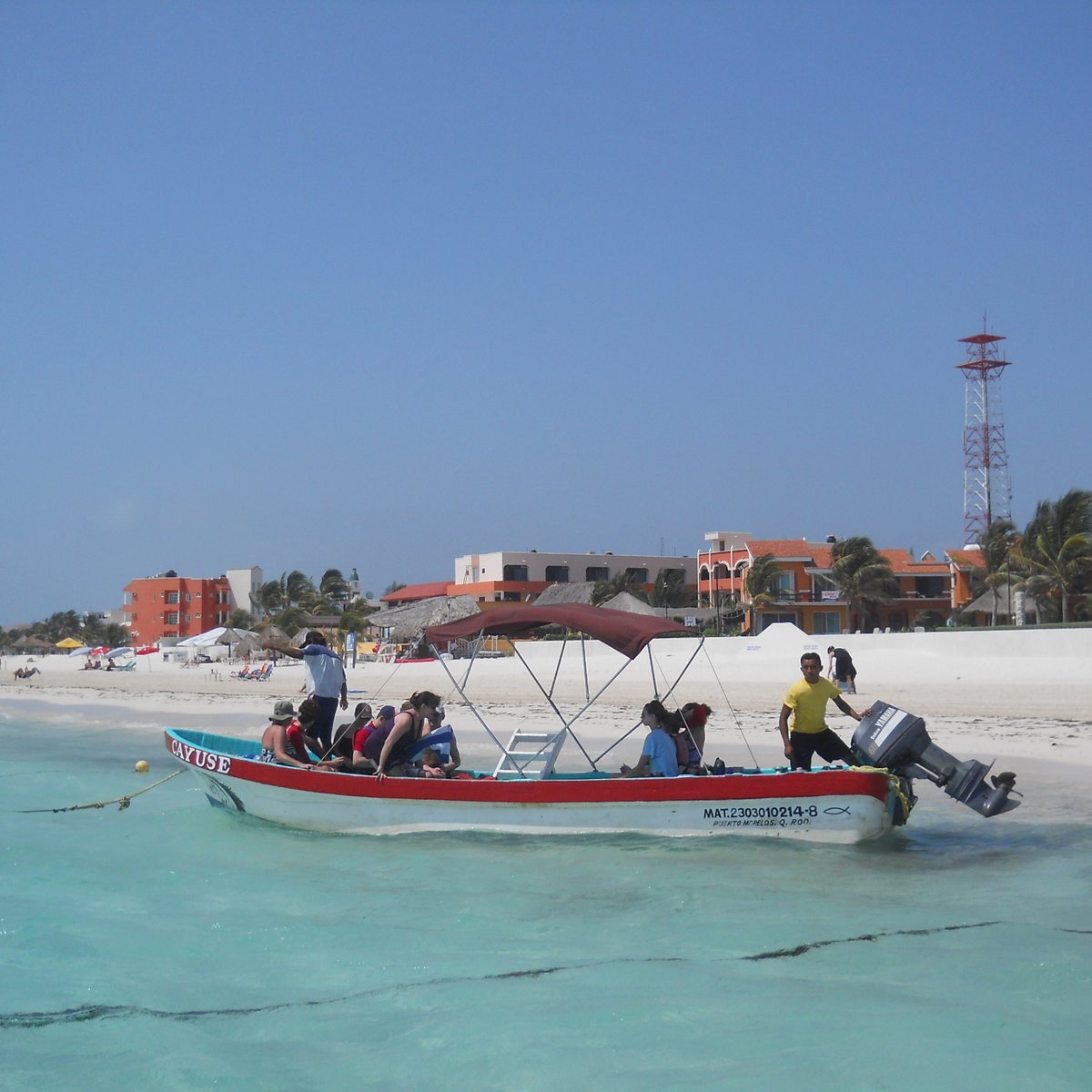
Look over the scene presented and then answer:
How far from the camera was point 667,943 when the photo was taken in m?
8.84

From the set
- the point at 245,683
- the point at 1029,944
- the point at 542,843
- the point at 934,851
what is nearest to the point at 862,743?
the point at 934,851

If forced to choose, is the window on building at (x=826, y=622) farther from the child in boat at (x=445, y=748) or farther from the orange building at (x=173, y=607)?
the orange building at (x=173, y=607)

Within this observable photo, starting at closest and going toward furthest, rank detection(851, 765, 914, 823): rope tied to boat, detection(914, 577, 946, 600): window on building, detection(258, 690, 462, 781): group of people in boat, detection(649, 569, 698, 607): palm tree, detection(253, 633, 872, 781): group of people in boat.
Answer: detection(851, 765, 914, 823): rope tied to boat < detection(253, 633, 872, 781): group of people in boat < detection(258, 690, 462, 781): group of people in boat < detection(649, 569, 698, 607): palm tree < detection(914, 577, 946, 600): window on building

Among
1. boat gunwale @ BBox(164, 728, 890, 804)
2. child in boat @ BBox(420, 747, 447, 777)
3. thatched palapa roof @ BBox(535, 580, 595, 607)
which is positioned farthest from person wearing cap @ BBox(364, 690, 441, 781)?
thatched palapa roof @ BBox(535, 580, 595, 607)

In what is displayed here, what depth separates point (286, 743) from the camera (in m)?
12.9

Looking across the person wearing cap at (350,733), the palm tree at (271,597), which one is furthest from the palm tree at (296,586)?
the person wearing cap at (350,733)

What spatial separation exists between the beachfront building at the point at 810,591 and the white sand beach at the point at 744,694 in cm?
1756

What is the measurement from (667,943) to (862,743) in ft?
10.4

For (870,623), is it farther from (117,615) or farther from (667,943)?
(117,615)

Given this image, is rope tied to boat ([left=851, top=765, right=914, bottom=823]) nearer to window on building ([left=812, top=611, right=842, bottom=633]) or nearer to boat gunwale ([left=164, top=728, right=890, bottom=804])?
boat gunwale ([left=164, top=728, right=890, bottom=804])

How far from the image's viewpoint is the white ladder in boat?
479 inches

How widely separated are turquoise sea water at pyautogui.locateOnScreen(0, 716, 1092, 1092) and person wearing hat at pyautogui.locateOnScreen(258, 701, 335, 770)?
0.87 meters

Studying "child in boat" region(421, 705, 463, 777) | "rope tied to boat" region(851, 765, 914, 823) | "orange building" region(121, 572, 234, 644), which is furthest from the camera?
"orange building" region(121, 572, 234, 644)

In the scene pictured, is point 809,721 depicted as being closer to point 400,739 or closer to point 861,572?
point 400,739
